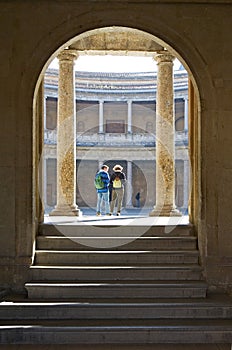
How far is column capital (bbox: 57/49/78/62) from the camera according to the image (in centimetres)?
1290

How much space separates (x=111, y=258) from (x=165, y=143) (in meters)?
5.85

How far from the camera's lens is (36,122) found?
8922 millimetres

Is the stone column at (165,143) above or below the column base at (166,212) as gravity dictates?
above

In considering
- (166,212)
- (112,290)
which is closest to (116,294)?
(112,290)

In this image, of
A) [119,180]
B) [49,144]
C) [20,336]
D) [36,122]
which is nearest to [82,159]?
[49,144]

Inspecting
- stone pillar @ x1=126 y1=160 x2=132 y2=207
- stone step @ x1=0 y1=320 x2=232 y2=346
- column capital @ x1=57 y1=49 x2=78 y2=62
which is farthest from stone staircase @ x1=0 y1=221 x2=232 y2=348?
stone pillar @ x1=126 y1=160 x2=132 y2=207

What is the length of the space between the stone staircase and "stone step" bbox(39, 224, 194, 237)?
0.02 meters

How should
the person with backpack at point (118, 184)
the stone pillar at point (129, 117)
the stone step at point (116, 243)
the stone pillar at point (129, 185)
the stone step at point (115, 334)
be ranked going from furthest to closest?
the stone pillar at point (129, 117) → the stone pillar at point (129, 185) → the person with backpack at point (118, 184) → the stone step at point (116, 243) → the stone step at point (115, 334)

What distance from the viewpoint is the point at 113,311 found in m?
7.00

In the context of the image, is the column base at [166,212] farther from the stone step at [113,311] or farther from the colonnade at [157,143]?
the stone step at [113,311]

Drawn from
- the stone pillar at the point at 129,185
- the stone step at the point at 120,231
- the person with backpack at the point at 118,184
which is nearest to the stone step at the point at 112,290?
the stone step at the point at 120,231

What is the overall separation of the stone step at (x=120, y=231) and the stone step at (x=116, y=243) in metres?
0.19

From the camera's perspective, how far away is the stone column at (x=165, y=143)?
12.9 meters

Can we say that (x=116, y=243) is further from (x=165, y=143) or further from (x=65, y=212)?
(x=165, y=143)
